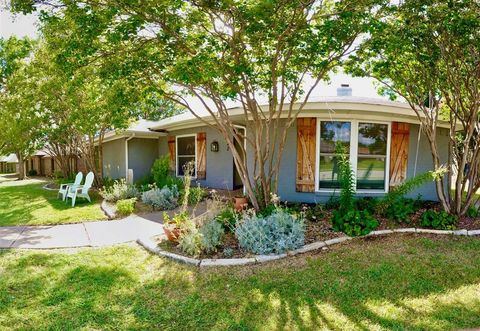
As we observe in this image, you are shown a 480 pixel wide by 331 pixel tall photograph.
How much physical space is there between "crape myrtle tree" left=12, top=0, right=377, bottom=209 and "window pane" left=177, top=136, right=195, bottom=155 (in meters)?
5.28

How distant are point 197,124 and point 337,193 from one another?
5096 mm

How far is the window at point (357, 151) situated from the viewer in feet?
26.3

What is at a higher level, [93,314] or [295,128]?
[295,128]

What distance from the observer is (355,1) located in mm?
5082

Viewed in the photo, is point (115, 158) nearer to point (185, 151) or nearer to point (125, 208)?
→ point (185, 151)

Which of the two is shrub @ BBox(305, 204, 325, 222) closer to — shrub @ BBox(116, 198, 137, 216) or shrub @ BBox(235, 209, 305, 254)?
shrub @ BBox(235, 209, 305, 254)

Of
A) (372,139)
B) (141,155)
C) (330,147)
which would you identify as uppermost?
(372,139)

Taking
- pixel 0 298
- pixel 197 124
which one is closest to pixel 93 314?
pixel 0 298

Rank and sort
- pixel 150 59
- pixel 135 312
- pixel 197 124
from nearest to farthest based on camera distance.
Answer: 1. pixel 135 312
2. pixel 150 59
3. pixel 197 124

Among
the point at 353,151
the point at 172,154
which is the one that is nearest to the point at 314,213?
the point at 353,151

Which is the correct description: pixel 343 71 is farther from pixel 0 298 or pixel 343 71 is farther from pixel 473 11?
pixel 0 298

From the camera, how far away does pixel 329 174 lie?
811cm

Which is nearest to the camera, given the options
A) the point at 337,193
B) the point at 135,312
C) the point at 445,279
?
the point at 135,312

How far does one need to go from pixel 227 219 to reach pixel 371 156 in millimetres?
4416
